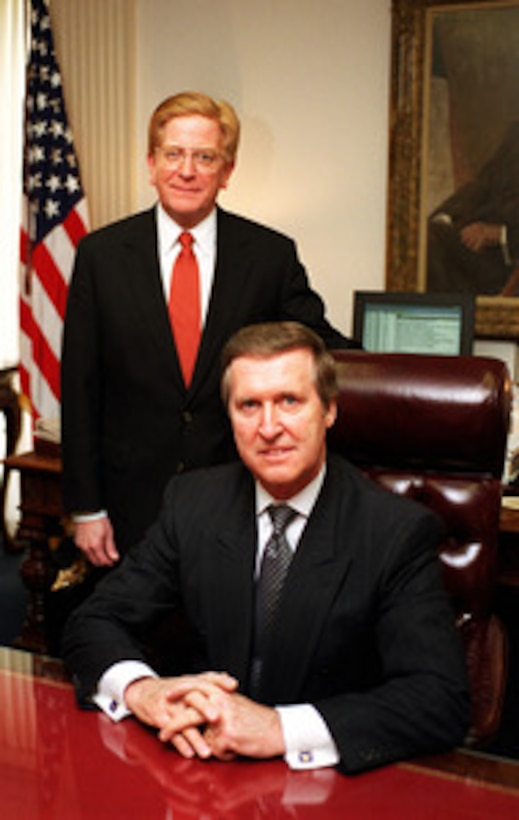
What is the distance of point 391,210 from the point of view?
4.38m

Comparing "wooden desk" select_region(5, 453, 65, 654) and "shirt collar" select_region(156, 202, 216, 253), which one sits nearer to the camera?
"shirt collar" select_region(156, 202, 216, 253)

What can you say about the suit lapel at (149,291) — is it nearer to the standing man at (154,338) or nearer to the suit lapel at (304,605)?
the standing man at (154,338)

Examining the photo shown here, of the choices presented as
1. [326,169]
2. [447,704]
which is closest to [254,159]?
[326,169]

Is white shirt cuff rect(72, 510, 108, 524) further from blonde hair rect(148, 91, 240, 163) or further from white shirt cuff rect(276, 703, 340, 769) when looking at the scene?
white shirt cuff rect(276, 703, 340, 769)

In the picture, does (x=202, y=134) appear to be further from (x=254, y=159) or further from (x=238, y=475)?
(x=254, y=159)

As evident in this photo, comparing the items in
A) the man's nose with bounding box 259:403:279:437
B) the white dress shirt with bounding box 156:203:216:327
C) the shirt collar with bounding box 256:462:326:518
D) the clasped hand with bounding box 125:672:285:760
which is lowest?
the clasped hand with bounding box 125:672:285:760

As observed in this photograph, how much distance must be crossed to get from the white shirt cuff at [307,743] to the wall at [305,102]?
10.6 feet

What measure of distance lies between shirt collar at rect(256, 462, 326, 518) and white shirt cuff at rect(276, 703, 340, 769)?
1.48 feet

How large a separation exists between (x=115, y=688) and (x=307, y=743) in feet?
1.05

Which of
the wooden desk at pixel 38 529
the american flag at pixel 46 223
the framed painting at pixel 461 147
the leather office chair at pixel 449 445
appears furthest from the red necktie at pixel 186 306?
the american flag at pixel 46 223

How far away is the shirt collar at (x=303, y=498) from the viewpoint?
6.06ft

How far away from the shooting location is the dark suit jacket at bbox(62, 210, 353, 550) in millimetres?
2621

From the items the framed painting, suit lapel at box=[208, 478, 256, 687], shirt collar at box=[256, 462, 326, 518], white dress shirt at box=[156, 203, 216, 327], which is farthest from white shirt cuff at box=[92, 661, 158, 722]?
the framed painting

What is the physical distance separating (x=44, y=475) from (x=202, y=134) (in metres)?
1.49
